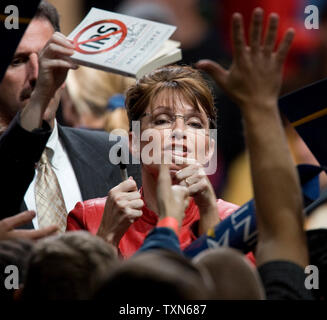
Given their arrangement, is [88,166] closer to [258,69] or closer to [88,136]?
[88,136]

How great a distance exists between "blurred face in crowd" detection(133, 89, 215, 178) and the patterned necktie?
0.47m

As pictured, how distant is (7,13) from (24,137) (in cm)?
37

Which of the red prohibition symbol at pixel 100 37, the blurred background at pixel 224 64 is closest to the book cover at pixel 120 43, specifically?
the red prohibition symbol at pixel 100 37

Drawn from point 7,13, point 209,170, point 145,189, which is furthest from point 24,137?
point 209,170

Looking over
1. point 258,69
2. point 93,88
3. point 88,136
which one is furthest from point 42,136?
point 93,88

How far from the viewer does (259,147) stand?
166cm

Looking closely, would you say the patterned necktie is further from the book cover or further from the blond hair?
the blond hair

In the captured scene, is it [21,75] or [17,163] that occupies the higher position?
[21,75]

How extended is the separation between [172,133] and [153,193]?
9.5 inches

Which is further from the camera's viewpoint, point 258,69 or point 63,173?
point 63,173

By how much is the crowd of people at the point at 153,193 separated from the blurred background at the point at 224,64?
1.35 m

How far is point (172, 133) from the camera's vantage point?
2.49 metres

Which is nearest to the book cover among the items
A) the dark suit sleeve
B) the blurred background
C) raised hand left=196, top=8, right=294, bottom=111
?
the dark suit sleeve

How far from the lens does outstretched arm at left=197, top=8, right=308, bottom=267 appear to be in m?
1.66
